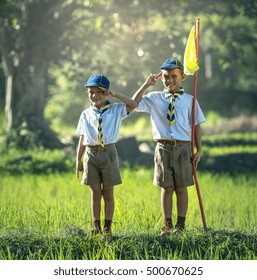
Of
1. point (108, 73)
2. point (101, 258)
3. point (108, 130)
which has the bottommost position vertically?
point (101, 258)

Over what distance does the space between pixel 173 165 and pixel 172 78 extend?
0.69 meters

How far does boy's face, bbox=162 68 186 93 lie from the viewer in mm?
6207

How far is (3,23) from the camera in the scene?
15820mm

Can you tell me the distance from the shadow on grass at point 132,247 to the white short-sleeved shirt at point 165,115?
816 millimetres

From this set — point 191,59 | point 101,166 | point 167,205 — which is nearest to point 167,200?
point 167,205

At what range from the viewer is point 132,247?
240 inches

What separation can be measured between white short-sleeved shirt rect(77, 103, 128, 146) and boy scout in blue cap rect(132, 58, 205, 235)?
8.1 inches

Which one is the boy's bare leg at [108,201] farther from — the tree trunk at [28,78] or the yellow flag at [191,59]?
the tree trunk at [28,78]

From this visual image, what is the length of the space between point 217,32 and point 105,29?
415 centimetres

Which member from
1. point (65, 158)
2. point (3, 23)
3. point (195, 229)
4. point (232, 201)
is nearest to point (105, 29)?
point (3, 23)

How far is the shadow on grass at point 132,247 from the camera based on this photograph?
19.6 ft

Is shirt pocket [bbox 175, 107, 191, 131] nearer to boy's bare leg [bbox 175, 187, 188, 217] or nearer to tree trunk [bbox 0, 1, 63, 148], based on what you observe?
boy's bare leg [bbox 175, 187, 188, 217]

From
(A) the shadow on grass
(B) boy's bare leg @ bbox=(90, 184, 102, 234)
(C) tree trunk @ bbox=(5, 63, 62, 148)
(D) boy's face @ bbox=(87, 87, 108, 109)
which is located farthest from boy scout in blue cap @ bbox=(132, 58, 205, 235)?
(C) tree trunk @ bbox=(5, 63, 62, 148)

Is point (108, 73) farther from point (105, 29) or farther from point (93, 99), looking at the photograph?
point (93, 99)
